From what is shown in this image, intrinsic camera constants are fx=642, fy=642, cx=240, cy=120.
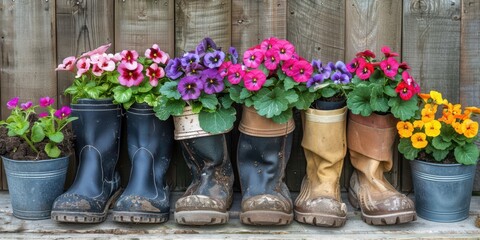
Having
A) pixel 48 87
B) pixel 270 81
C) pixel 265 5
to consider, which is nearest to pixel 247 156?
pixel 270 81

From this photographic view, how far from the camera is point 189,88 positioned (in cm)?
241

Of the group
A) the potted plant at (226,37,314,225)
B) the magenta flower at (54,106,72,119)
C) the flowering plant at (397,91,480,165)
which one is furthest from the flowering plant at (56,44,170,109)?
the flowering plant at (397,91,480,165)

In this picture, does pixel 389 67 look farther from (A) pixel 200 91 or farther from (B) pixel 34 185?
(B) pixel 34 185

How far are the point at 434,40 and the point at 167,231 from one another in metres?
1.43

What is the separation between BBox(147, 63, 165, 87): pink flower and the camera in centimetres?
256

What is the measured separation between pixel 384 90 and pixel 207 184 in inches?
30.4

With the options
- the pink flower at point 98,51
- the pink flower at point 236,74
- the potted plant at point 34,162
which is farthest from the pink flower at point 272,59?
the potted plant at point 34,162

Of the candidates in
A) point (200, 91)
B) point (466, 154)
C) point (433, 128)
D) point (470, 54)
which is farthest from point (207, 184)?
point (470, 54)

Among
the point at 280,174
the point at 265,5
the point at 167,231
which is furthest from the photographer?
the point at 265,5

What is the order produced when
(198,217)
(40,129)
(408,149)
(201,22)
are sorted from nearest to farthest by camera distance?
1. (198,217)
2. (40,129)
3. (408,149)
4. (201,22)

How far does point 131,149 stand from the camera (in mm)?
2625

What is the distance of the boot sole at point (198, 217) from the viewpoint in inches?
92.6

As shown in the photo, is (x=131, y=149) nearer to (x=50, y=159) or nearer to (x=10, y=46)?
(x=50, y=159)

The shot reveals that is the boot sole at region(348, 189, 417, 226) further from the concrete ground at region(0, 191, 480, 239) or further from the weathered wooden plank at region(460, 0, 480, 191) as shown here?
the weathered wooden plank at region(460, 0, 480, 191)
